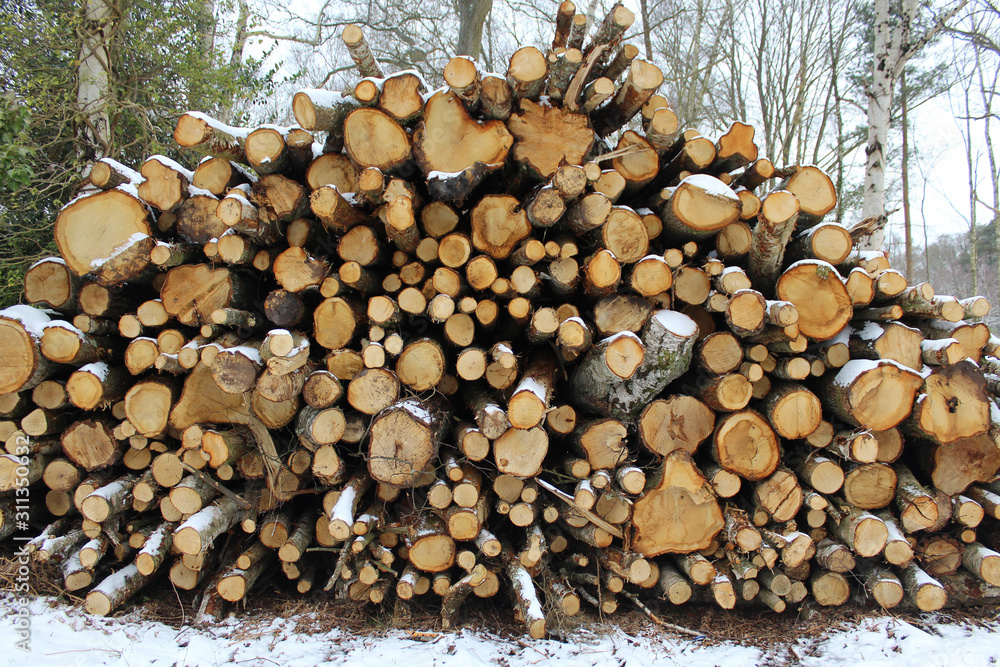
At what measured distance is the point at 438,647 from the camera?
8.32ft

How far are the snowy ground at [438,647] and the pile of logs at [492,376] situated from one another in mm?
173

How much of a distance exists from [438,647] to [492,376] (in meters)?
1.39

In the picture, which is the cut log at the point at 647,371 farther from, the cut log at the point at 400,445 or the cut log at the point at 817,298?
the cut log at the point at 400,445

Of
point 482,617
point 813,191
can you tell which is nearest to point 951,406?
point 813,191

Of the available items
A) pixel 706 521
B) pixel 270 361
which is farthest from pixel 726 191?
pixel 270 361

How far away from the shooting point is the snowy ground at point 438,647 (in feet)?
7.97

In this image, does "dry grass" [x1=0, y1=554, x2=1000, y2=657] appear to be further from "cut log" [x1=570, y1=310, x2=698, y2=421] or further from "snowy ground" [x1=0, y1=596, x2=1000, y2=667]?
"cut log" [x1=570, y1=310, x2=698, y2=421]

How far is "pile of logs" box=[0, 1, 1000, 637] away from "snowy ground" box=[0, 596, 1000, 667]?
17cm

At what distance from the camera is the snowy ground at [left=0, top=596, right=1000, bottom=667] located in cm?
243

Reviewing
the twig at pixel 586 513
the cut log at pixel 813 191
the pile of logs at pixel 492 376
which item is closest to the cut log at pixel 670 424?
the pile of logs at pixel 492 376

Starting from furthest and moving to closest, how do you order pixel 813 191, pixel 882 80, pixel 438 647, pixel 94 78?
pixel 882 80
pixel 94 78
pixel 813 191
pixel 438 647

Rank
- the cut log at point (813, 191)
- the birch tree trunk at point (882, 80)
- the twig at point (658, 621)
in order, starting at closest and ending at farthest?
the twig at point (658, 621) → the cut log at point (813, 191) → the birch tree trunk at point (882, 80)

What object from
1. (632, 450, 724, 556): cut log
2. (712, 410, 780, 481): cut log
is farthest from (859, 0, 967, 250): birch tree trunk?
(632, 450, 724, 556): cut log

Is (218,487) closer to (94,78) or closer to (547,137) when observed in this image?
(547,137)
